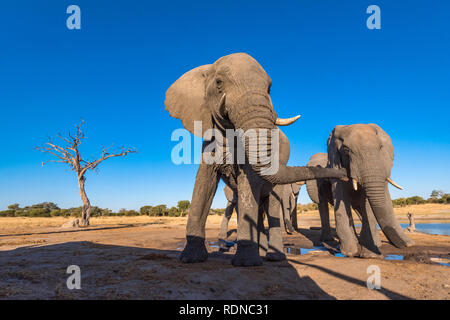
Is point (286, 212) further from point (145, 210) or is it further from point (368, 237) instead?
point (145, 210)

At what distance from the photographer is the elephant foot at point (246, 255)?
4.51 meters

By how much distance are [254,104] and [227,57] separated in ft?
4.16

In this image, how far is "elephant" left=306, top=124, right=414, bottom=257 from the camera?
21.1ft

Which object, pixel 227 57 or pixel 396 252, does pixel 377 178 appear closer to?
pixel 396 252

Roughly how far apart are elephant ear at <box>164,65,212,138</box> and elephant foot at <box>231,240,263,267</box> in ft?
7.31

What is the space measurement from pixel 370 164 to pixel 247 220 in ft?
12.5

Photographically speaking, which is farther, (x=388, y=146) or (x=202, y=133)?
(x=388, y=146)

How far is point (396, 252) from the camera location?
725cm

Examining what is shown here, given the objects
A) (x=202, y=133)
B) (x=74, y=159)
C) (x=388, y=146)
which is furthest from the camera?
(x=74, y=159)

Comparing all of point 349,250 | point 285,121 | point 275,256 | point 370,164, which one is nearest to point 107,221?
point 349,250

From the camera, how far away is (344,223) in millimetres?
7156

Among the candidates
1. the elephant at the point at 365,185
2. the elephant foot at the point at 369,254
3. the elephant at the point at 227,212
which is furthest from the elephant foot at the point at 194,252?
the elephant at the point at 227,212

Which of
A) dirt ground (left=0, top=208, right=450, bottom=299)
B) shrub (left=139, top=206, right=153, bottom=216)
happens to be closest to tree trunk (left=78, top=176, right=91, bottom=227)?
dirt ground (left=0, top=208, right=450, bottom=299)
